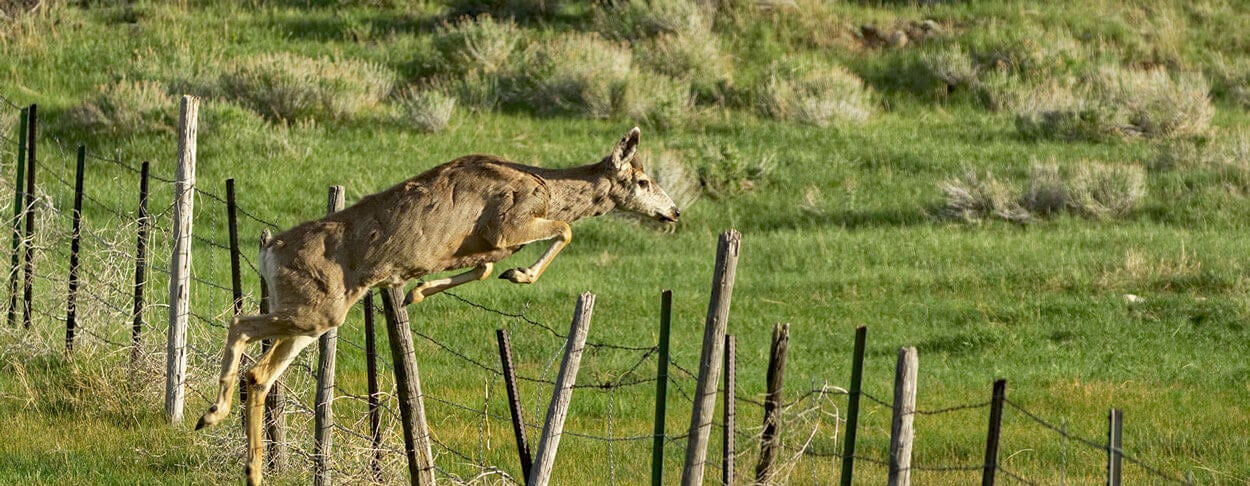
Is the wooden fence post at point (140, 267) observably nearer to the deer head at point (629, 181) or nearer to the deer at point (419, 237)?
the deer at point (419, 237)

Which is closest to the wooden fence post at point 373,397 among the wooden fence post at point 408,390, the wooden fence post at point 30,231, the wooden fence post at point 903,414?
the wooden fence post at point 408,390

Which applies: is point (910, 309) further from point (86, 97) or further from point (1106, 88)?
point (86, 97)

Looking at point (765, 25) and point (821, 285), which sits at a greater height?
point (765, 25)

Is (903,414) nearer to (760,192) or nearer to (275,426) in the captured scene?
(275,426)

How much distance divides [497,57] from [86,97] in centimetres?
646

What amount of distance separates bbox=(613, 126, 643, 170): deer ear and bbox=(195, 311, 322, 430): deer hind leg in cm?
150

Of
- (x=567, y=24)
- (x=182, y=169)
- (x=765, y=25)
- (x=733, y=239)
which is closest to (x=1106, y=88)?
(x=765, y=25)

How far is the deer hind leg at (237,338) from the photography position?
6820 millimetres

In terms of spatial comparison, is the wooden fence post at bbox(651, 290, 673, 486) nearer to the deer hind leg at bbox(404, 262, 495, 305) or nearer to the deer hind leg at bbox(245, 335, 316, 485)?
the deer hind leg at bbox(404, 262, 495, 305)

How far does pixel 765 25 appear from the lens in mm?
28422

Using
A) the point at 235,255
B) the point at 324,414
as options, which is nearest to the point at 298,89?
the point at 235,255

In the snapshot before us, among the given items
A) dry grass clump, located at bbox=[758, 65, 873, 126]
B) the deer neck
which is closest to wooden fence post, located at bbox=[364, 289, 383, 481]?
the deer neck

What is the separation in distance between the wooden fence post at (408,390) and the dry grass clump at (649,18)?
19140 millimetres

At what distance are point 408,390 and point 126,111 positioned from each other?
14.9 m
